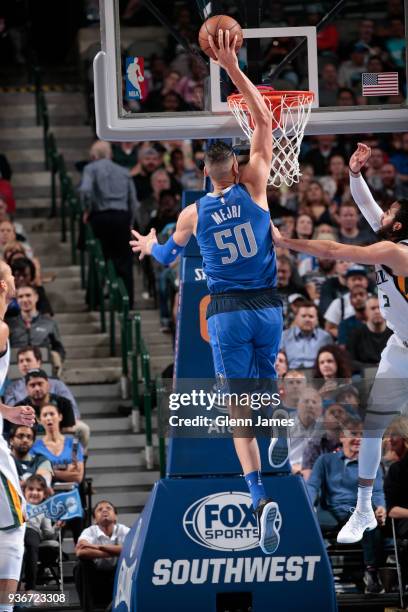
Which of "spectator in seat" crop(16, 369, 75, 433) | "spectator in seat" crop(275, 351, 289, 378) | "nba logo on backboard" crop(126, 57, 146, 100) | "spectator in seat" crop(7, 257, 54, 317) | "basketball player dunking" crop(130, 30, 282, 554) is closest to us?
"basketball player dunking" crop(130, 30, 282, 554)

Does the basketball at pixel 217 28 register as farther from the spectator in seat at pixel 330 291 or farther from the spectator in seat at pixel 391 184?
the spectator in seat at pixel 391 184

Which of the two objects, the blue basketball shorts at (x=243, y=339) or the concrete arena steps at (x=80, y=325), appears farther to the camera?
the concrete arena steps at (x=80, y=325)

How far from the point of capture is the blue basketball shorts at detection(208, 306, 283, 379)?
9328mm

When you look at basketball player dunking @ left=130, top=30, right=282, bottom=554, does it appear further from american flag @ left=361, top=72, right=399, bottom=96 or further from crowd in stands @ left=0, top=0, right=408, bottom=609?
american flag @ left=361, top=72, right=399, bottom=96

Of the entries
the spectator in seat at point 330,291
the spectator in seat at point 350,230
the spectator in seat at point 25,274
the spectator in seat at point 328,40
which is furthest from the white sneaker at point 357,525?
the spectator in seat at point 328,40

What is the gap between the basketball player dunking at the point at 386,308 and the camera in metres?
9.42

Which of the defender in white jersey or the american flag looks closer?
the defender in white jersey

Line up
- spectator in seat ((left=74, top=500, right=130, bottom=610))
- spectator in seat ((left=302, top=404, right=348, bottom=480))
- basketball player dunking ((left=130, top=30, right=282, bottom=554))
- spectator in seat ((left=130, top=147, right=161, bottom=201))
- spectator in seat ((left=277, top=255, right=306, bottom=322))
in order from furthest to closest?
1. spectator in seat ((left=130, top=147, right=161, bottom=201))
2. spectator in seat ((left=277, top=255, right=306, bottom=322))
3. spectator in seat ((left=302, top=404, right=348, bottom=480))
4. spectator in seat ((left=74, top=500, right=130, bottom=610))
5. basketball player dunking ((left=130, top=30, right=282, bottom=554))

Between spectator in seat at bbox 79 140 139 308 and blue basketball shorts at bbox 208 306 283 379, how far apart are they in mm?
6927

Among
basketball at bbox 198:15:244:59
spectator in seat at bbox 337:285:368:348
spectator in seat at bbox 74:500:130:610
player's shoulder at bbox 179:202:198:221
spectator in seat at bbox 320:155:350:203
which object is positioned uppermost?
basketball at bbox 198:15:244:59

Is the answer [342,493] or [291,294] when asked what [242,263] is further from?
[291,294]

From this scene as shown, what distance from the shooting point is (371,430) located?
998 centimetres

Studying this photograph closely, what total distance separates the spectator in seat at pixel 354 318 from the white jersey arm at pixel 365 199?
446 centimetres

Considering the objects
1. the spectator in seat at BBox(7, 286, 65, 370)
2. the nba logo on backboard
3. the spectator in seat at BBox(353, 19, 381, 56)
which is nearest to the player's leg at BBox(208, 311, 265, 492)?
the nba logo on backboard
